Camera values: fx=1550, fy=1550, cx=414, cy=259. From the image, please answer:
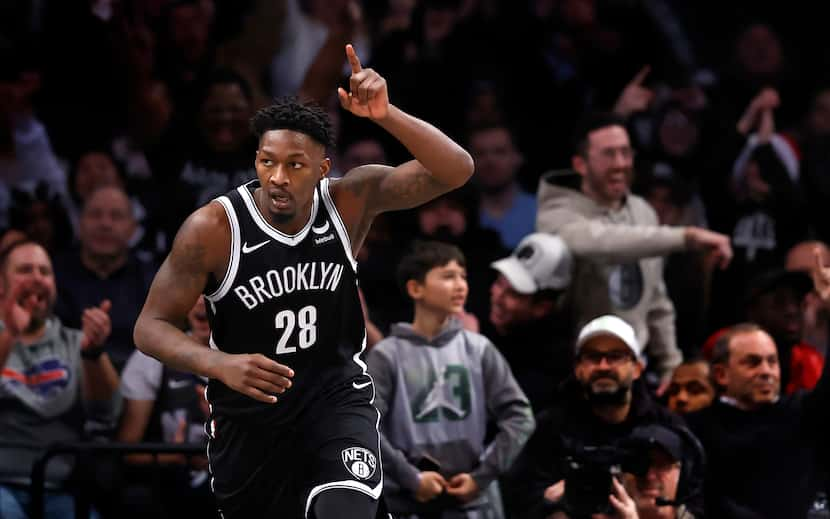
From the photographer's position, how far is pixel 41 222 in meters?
8.09

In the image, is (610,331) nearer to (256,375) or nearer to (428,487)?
(428,487)

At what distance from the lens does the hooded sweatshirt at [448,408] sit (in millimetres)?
6469

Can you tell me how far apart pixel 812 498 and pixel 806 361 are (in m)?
1.00

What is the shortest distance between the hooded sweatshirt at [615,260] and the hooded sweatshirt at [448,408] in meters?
0.88

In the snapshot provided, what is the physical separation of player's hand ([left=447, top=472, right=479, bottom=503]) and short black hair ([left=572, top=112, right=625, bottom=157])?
75.6 inches

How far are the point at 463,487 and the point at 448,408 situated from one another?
355 mm

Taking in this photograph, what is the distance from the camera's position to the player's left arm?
15.8 ft

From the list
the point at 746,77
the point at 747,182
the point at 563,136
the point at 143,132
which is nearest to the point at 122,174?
the point at 143,132

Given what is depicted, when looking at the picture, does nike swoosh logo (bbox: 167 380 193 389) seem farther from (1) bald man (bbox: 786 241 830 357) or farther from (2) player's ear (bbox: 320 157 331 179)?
(1) bald man (bbox: 786 241 830 357)

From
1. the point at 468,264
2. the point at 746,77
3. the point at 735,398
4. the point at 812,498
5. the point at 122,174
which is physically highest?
the point at 746,77

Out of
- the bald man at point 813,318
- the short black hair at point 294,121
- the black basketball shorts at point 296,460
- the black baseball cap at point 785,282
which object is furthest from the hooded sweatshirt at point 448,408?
the bald man at point 813,318

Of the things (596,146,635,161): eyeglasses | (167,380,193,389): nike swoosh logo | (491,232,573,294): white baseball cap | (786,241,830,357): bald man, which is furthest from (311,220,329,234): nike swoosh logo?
(786,241,830,357): bald man

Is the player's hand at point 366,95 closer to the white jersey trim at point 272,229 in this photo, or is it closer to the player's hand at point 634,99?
the white jersey trim at point 272,229

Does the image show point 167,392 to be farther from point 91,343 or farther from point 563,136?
point 563,136
